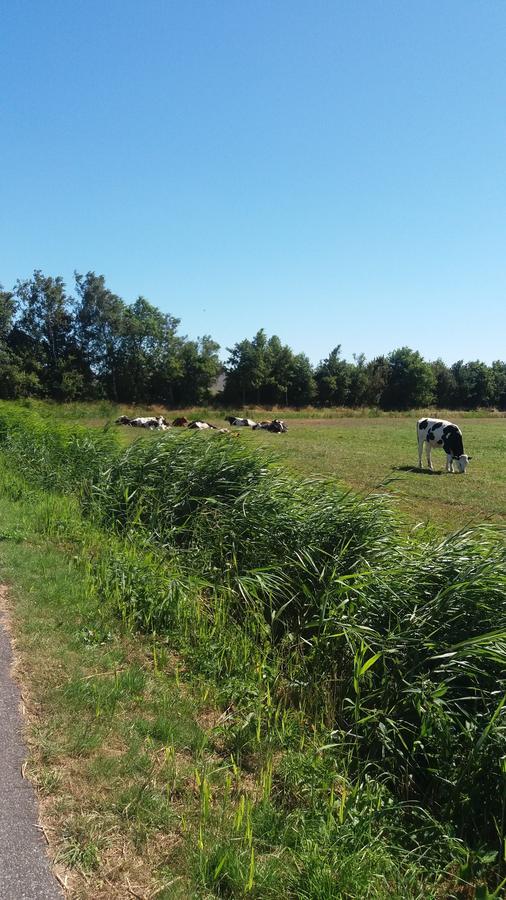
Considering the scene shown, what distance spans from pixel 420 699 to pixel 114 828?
6.60ft

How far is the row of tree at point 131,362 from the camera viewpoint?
159 ft

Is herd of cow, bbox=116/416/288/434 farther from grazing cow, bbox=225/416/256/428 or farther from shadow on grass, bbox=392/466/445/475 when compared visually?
shadow on grass, bbox=392/466/445/475

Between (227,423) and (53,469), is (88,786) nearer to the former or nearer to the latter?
(53,469)

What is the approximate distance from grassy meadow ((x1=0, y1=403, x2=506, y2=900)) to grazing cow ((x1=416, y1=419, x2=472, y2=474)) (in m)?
11.1

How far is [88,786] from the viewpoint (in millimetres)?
2754

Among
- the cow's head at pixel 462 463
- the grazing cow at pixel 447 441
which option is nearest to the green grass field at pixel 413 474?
the cow's head at pixel 462 463

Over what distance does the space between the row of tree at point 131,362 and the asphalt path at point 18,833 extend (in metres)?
46.4

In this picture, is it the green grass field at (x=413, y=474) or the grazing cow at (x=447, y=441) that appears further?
the grazing cow at (x=447, y=441)

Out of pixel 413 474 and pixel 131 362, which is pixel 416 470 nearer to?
pixel 413 474

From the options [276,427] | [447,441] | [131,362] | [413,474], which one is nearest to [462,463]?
[447,441]

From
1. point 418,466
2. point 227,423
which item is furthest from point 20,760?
point 227,423

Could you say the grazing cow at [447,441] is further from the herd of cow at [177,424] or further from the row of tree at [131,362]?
the row of tree at [131,362]

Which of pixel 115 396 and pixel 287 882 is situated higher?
pixel 115 396

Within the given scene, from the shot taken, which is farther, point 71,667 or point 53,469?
point 53,469
